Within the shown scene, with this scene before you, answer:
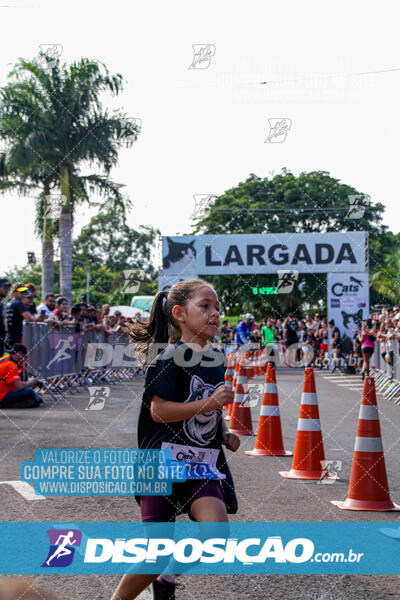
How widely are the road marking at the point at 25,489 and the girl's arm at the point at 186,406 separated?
9.18 feet

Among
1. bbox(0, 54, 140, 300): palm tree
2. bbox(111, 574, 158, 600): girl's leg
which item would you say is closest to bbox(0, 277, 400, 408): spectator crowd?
bbox(111, 574, 158, 600): girl's leg

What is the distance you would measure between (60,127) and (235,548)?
2388cm

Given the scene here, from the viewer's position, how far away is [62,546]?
4309 mm

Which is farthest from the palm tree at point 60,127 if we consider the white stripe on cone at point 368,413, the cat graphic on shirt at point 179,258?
the white stripe on cone at point 368,413

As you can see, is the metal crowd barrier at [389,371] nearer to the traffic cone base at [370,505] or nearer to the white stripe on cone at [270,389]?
the white stripe on cone at [270,389]

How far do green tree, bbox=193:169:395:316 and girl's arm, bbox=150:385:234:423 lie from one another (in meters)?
43.4

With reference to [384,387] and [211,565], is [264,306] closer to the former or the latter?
[384,387]

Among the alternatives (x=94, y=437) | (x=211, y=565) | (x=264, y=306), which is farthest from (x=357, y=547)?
(x=264, y=306)

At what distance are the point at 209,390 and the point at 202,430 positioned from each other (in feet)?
0.53

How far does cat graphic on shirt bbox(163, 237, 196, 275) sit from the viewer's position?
31062 mm

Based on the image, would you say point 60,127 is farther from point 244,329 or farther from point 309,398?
point 309,398

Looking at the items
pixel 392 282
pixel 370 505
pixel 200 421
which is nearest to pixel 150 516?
pixel 200 421

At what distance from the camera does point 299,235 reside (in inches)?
1209

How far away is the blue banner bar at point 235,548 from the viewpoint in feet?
13.1
